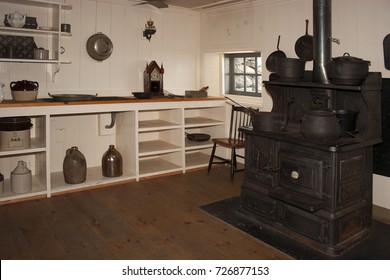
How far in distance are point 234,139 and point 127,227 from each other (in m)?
1.77

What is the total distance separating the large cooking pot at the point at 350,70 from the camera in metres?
2.42

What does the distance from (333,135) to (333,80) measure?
1.43 ft

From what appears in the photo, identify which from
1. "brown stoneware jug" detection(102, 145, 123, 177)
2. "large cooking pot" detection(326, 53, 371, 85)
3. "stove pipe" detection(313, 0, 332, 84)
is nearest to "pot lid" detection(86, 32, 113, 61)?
"brown stoneware jug" detection(102, 145, 123, 177)

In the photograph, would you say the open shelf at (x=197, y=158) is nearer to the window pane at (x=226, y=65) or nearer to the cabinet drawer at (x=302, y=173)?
the window pane at (x=226, y=65)

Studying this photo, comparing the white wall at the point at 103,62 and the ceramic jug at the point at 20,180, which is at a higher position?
the white wall at the point at 103,62

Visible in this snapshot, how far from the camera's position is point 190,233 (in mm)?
2637

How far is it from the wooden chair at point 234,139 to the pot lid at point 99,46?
1.53m

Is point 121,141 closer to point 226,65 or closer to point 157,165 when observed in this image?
point 157,165

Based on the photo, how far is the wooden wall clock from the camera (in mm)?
4312

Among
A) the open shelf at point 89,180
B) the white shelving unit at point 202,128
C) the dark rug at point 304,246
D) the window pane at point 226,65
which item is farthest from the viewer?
the window pane at point 226,65

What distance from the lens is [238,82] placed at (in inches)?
187

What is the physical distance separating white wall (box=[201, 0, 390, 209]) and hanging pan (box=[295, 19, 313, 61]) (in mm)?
78

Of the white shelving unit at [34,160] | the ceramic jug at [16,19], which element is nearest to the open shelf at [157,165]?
the white shelving unit at [34,160]

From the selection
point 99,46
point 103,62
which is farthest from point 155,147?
point 99,46
